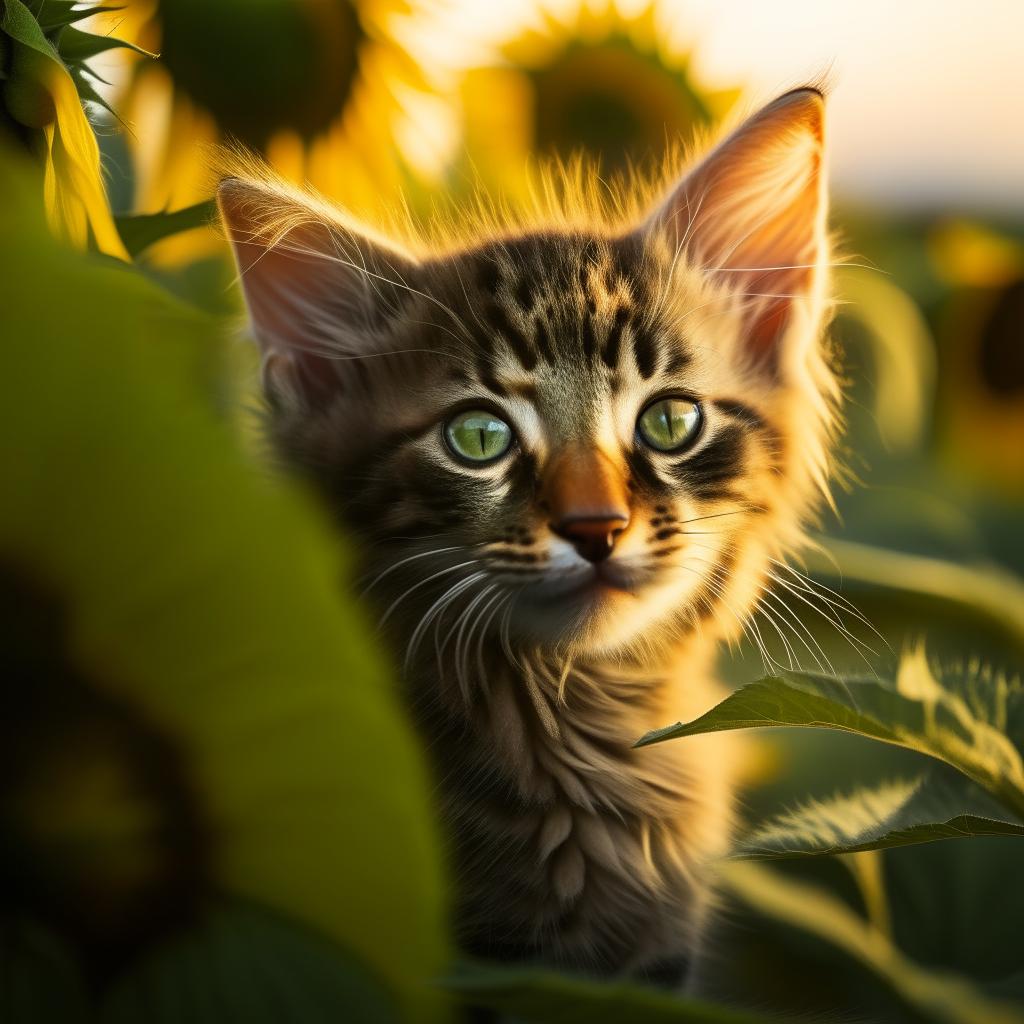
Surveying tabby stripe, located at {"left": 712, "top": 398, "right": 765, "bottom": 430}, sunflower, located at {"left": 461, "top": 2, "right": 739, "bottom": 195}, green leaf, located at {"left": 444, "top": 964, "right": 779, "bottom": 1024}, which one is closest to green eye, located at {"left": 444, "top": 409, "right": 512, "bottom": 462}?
tabby stripe, located at {"left": 712, "top": 398, "right": 765, "bottom": 430}

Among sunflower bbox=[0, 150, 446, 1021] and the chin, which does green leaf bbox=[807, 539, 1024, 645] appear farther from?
sunflower bbox=[0, 150, 446, 1021]

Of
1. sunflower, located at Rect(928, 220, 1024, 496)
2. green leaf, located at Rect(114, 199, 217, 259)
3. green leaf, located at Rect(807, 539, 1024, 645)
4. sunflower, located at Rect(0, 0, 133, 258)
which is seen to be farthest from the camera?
sunflower, located at Rect(928, 220, 1024, 496)

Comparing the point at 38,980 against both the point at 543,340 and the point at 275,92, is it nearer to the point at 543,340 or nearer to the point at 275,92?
the point at 543,340

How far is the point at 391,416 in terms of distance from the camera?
52 centimetres

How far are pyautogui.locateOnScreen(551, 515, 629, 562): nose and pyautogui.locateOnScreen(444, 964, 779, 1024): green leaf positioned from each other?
0.90 feet

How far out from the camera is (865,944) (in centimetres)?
49

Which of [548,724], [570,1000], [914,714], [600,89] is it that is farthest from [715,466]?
[600,89]

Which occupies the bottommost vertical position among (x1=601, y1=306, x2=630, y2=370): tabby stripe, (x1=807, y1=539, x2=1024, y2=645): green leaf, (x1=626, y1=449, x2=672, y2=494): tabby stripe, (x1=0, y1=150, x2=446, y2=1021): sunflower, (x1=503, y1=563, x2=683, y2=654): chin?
(x1=807, y1=539, x2=1024, y2=645): green leaf

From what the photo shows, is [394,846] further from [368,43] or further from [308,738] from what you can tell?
[368,43]

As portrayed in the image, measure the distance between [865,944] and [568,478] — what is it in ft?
0.79

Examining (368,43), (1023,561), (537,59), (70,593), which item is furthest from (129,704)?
(537,59)

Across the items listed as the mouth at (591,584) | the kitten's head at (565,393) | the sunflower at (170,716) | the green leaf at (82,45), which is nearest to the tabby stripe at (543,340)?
the kitten's head at (565,393)

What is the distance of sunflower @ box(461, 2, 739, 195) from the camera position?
93cm

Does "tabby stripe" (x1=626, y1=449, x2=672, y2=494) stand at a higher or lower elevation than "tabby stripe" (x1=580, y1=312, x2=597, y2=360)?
lower
